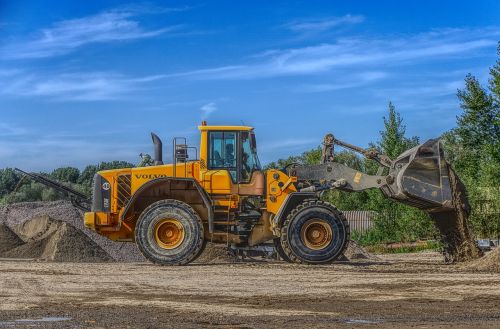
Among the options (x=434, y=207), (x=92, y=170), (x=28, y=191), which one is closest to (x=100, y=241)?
(x=434, y=207)

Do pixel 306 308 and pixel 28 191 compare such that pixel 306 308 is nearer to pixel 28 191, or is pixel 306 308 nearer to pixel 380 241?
pixel 380 241

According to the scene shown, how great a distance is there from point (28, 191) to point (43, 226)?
98.6 ft

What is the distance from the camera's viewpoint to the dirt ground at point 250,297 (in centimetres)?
1104

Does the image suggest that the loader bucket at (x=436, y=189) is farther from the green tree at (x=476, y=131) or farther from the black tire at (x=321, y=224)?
the green tree at (x=476, y=131)

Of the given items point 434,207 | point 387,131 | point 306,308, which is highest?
point 387,131

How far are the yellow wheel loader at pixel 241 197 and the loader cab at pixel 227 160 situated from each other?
1.0 inches

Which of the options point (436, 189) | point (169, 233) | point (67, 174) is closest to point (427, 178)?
point (436, 189)

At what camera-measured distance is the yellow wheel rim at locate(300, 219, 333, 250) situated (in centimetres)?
2173

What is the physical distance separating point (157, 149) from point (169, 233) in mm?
2610

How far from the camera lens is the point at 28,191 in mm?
60156

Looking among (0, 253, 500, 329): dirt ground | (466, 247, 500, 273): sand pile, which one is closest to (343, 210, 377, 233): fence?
(0, 253, 500, 329): dirt ground

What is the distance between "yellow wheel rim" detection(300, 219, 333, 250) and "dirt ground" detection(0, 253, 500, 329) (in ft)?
2.72

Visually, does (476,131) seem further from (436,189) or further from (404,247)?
(436,189)

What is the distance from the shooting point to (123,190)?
22.8m
